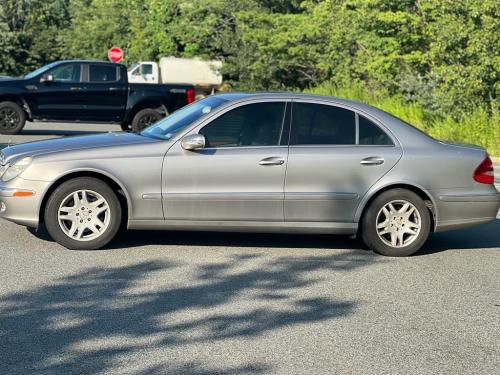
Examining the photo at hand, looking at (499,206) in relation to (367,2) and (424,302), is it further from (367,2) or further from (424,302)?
(367,2)

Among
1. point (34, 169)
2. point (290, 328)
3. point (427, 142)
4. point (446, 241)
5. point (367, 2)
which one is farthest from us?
point (367, 2)

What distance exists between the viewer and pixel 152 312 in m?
6.10

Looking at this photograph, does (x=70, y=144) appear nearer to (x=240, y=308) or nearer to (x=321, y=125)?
(x=321, y=125)

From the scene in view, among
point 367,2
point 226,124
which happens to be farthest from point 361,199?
point 367,2

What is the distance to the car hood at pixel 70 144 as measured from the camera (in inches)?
320

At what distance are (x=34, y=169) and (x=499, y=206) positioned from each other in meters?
4.62

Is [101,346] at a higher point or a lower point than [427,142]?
lower

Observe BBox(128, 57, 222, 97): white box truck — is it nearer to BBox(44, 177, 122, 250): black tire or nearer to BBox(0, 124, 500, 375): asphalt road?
BBox(0, 124, 500, 375): asphalt road

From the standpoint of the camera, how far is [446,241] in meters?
9.56

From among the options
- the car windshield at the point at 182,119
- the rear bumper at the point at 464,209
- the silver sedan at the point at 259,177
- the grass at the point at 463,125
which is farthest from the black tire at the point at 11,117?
the rear bumper at the point at 464,209

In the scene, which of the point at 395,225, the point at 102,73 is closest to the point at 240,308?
the point at 395,225

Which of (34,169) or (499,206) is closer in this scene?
(34,169)

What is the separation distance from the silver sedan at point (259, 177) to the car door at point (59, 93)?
39.5ft

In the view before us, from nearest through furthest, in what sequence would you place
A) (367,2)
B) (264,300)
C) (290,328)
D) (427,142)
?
(290,328) < (264,300) < (427,142) < (367,2)
